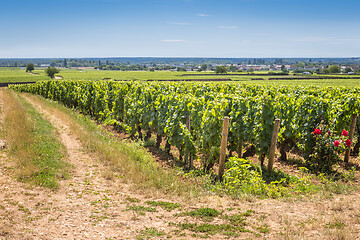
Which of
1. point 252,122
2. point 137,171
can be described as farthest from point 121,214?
point 252,122

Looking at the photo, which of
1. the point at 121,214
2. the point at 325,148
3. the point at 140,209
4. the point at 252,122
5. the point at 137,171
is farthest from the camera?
the point at 252,122

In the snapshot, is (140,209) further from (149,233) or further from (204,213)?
(204,213)

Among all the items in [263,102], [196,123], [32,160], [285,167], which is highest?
[263,102]

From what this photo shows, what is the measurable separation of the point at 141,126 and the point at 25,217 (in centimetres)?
825

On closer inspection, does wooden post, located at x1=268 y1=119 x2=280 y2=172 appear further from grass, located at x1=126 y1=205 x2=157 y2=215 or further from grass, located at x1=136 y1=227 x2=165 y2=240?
grass, located at x1=136 y1=227 x2=165 y2=240

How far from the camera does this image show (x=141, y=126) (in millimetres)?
13508

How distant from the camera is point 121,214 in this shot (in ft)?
19.4

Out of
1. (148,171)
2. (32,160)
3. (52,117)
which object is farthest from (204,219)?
(52,117)

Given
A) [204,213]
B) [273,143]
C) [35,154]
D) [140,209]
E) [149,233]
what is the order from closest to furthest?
1. [149,233]
2. [204,213]
3. [140,209]
4. [273,143]
5. [35,154]

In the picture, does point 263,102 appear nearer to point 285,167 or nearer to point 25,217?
point 285,167

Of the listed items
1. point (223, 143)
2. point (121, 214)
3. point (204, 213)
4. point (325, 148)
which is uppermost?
point (223, 143)

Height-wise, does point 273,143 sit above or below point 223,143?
below

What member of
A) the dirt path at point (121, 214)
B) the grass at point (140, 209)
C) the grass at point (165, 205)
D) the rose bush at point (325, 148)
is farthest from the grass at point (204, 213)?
A: the rose bush at point (325, 148)

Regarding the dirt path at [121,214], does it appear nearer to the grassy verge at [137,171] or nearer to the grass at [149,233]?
the grass at [149,233]
